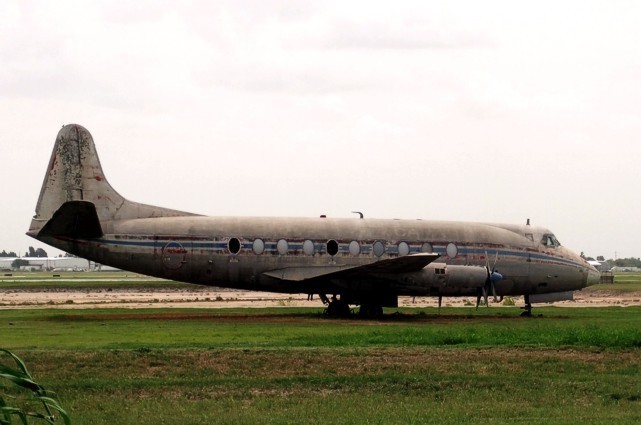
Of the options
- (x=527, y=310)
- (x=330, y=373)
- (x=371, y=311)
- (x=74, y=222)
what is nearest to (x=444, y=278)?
(x=371, y=311)

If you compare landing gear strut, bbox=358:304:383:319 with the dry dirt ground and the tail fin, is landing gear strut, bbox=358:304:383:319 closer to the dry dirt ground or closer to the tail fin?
the tail fin

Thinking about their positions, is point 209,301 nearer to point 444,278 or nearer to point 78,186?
point 78,186

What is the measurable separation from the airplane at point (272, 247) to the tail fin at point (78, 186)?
4 cm

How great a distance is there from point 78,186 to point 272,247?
28.3 feet

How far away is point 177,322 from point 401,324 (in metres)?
9.05

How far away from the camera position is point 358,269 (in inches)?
1634

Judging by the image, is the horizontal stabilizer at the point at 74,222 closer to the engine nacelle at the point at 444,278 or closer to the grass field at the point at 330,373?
the grass field at the point at 330,373

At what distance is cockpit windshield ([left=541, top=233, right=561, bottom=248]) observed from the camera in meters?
47.1

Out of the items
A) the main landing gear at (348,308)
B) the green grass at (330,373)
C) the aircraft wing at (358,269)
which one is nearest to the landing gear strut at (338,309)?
the main landing gear at (348,308)

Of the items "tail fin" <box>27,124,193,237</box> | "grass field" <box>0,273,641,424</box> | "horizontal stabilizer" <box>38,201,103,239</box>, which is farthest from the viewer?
"tail fin" <box>27,124,193,237</box>

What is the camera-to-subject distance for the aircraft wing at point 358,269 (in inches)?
1598

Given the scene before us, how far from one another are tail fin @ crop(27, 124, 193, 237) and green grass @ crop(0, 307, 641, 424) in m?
5.74

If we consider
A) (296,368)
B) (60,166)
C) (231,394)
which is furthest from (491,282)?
(231,394)

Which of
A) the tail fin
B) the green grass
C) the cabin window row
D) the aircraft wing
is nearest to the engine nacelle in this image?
the aircraft wing
